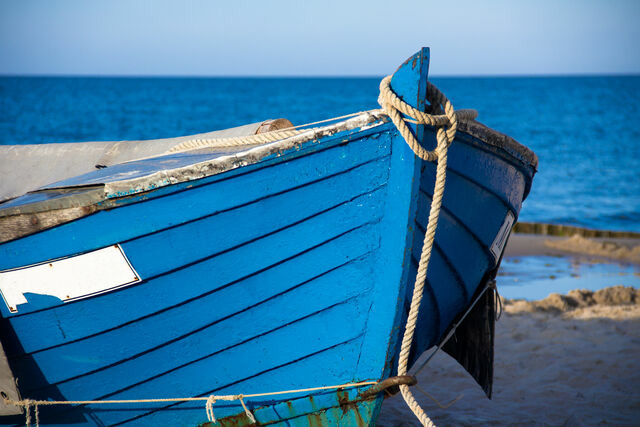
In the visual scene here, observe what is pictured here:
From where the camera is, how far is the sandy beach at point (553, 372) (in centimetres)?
376

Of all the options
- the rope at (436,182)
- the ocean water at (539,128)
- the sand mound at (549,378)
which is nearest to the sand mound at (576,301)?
the sand mound at (549,378)

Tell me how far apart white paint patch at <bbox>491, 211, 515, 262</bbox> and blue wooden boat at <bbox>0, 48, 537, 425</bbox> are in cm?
43

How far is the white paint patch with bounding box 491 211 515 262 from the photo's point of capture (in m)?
3.19

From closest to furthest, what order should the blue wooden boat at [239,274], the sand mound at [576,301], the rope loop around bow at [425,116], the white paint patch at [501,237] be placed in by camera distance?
the rope loop around bow at [425,116] → the blue wooden boat at [239,274] → the white paint patch at [501,237] → the sand mound at [576,301]

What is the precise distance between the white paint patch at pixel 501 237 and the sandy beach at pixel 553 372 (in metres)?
1.09

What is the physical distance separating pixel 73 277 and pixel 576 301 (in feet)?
16.6

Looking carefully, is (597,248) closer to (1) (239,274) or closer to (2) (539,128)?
(1) (239,274)

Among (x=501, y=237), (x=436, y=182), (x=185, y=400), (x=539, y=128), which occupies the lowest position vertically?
(x=539, y=128)

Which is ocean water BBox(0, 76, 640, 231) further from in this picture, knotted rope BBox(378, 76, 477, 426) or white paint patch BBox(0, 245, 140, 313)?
white paint patch BBox(0, 245, 140, 313)

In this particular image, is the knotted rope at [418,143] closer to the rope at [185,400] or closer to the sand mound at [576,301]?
the rope at [185,400]

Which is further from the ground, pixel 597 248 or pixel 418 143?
pixel 418 143

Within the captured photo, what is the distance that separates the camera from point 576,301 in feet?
19.1

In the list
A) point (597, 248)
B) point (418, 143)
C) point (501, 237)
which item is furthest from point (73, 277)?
point (597, 248)

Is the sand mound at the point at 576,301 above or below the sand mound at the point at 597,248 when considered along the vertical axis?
above
